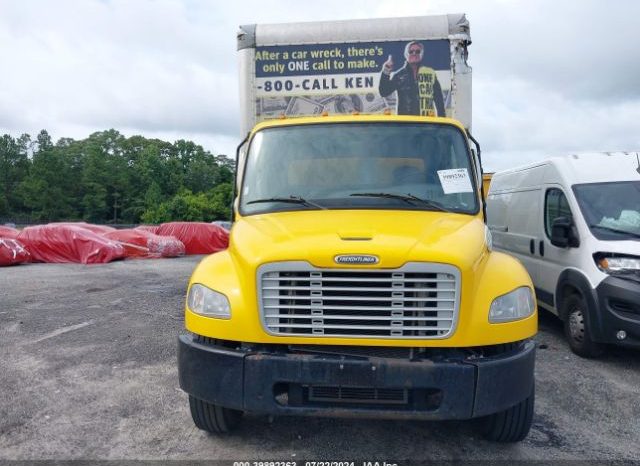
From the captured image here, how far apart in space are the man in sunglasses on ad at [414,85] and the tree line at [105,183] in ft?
205

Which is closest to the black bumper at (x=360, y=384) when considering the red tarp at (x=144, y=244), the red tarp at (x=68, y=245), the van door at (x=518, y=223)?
the van door at (x=518, y=223)

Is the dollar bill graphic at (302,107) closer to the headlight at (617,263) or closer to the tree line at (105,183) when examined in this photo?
the headlight at (617,263)

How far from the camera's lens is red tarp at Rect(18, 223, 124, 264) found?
17141 millimetres

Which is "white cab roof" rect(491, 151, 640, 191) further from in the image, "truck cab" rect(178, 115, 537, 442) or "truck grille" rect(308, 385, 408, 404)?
"truck grille" rect(308, 385, 408, 404)

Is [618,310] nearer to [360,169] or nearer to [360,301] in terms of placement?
[360,169]

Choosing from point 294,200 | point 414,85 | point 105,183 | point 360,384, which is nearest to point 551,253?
point 414,85

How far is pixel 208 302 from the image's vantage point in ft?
11.7

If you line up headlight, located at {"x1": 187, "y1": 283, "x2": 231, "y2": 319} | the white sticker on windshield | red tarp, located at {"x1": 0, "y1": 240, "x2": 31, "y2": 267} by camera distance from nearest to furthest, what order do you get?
headlight, located at {"x1": 187, "y1": 283, "x2": 231, "y2": 319} < the white sticker on windshield < red tarp, located at {"x1": 0, "y1": 240, "x2": 31, "y2": 267}

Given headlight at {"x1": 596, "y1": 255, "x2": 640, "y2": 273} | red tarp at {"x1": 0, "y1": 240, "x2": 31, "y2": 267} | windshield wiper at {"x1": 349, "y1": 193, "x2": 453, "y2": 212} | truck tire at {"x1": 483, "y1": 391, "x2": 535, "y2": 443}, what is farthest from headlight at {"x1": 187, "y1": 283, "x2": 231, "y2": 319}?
red tarp at {"x1": 0, "y1": 240, "x2": 31, "y2": 267}

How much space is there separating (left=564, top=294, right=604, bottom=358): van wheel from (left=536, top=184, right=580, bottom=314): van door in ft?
1.21

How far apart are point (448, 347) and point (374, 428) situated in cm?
120

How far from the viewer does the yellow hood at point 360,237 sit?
132 inches

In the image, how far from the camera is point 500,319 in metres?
3.39

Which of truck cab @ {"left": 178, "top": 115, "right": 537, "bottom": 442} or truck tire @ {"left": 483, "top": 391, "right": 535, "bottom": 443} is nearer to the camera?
truck cab @ {"left": 178, "top": 115, "right": 537, "bottom": 442}
